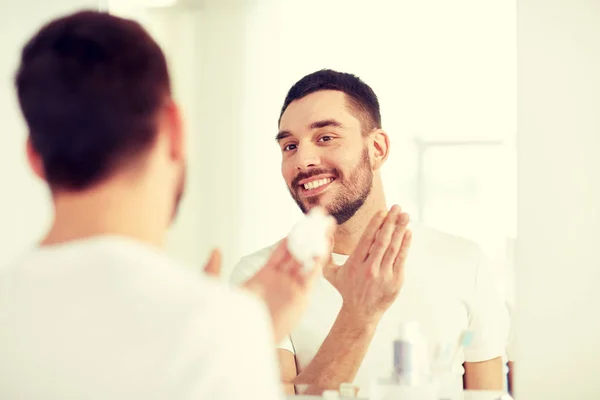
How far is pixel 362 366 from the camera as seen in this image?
43.2 inches

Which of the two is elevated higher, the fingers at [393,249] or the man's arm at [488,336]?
the fingers at [393,249]

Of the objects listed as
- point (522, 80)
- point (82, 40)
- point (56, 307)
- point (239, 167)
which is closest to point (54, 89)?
point (82, 40)

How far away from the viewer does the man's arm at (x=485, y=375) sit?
1100mm

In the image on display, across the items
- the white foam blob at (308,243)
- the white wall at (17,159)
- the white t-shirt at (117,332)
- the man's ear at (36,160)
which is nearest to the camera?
the white t-shirt at (117,332)

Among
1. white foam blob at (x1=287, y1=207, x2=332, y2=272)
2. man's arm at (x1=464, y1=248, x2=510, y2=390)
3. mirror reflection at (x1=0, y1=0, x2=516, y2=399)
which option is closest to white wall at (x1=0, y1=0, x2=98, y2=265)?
mirror reflection at (x1=0, y1=0, x2=516, y2=399)

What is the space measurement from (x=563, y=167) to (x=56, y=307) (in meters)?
0.92

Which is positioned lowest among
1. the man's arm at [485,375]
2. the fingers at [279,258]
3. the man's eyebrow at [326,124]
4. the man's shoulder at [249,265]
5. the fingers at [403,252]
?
the man's arm at [485,375]

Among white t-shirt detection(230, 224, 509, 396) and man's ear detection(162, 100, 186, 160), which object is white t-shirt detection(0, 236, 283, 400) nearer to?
man's ear detection(162, 100, 186, 160)

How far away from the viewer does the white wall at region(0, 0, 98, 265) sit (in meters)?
1.42

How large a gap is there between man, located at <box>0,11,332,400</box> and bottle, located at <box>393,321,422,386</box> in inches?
19.5

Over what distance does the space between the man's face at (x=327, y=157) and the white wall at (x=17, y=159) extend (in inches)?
23.0

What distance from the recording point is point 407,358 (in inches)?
39.0

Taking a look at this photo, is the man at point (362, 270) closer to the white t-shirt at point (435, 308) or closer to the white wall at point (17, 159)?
the white t-shirt at point (435, 308)

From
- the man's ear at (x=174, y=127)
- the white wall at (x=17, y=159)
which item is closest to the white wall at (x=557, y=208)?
the man's ear at (x=174, y=127)
